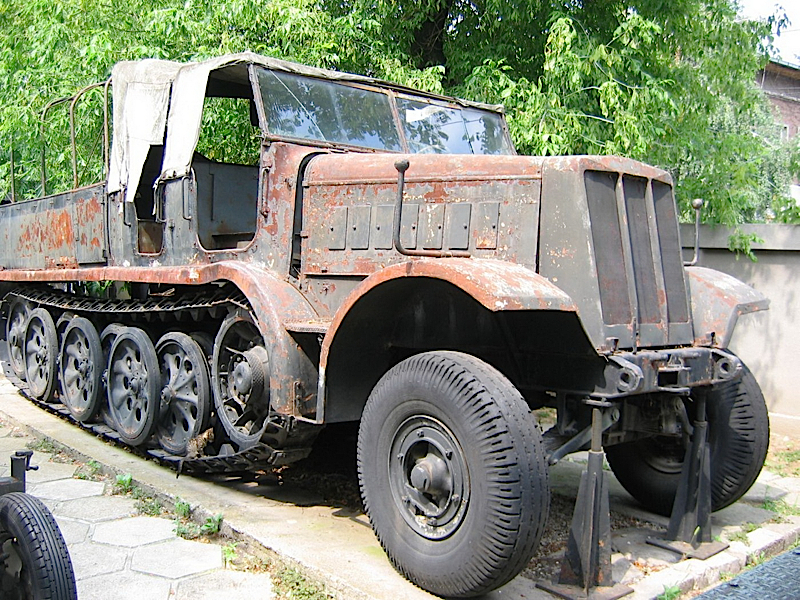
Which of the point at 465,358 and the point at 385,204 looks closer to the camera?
the point at 465,358

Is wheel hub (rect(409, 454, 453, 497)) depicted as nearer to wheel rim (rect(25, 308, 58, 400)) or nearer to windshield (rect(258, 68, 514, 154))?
windshield (rect(258, 68, 514, 154))

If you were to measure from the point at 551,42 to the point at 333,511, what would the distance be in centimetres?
516

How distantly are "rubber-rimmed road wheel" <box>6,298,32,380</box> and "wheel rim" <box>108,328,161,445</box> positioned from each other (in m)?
2.29

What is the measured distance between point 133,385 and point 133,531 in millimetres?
1690

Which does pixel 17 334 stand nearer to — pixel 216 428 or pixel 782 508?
pixel 216 428

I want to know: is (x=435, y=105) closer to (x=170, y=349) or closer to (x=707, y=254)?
(x=170, y=349)

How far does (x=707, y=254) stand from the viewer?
830 centimetres

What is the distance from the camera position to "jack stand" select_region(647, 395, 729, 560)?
14.1 feet

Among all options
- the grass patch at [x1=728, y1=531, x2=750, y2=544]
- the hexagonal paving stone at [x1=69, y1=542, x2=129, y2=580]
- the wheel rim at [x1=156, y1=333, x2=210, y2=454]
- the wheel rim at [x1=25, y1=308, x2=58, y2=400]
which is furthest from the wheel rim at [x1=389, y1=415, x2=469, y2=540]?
the wheel rim at [x1=25, y1=308, x2=58, y2=400]

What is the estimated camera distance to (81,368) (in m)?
6.86

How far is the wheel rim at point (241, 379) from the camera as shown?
4.78 meters

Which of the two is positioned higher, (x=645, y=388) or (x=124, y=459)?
(x=645, y=388)

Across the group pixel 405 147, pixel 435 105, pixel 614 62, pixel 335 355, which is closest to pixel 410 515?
pixel 335 355

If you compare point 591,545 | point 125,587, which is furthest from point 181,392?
point 591,545
